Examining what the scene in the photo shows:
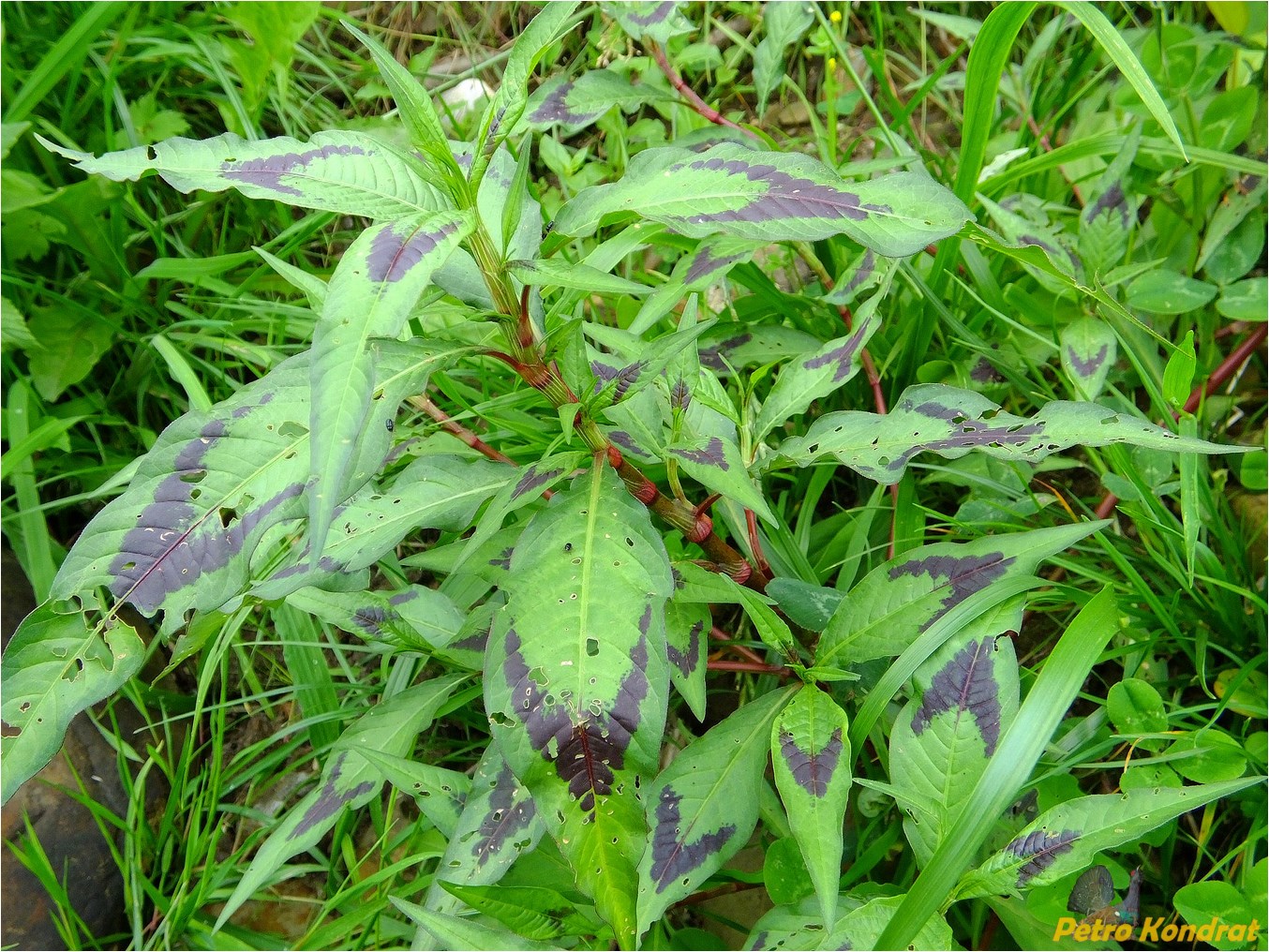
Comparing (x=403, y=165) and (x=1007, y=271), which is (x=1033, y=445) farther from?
(x=1007, y=271)

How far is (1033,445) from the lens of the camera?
47.6 inches

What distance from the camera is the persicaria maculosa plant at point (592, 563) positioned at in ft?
3.43

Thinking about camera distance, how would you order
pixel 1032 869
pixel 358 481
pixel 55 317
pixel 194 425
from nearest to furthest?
pixel 358 481 < pixel 194 425 < pixel 1032 869 < pixel 55 317

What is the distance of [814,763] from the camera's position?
49.6 inches

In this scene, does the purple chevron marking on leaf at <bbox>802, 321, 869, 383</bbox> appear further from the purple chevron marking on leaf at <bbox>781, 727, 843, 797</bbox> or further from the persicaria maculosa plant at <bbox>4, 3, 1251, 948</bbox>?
the purple chevron marking on leaf at <bbox>781, 727, 843, 797</bbox>

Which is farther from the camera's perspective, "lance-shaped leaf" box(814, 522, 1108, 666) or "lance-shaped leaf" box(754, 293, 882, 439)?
"lance-shaped leaf" box(754, 293, 882, 439)

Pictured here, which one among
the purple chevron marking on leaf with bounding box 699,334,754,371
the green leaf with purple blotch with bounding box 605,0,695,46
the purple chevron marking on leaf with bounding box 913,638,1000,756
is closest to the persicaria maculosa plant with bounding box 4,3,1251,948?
the purple chevron marking on leaf with bounding box 913,638,1000,756

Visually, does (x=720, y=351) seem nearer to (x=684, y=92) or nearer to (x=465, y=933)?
(x=684, y=92)

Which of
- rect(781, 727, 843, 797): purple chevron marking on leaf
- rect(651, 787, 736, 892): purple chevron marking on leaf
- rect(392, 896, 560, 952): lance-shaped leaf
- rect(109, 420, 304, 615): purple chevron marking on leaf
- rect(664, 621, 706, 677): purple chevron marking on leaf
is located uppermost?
rect(109, 420, 304, 615): purple chevron marking on leaf

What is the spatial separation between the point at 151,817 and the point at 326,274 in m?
1.36

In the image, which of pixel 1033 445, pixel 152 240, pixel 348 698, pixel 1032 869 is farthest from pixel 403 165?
pixel 152 240

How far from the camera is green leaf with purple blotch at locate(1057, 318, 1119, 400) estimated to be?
172 cm

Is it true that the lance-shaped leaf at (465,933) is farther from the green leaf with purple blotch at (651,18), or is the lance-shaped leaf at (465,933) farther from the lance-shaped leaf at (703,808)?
the green leaf with purple blotch at (651,18)

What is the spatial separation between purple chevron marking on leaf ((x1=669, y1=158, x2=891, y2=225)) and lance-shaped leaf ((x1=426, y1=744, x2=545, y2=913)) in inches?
32.0
